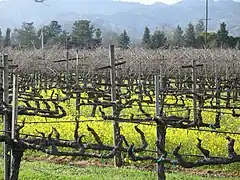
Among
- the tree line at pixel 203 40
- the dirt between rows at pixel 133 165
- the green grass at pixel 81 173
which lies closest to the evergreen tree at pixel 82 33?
the tree line at pixel 203 40

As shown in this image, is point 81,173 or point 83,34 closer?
point 81,173

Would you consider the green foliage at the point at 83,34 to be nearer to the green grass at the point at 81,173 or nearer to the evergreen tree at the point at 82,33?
the evergreen tree at the point at 82,33

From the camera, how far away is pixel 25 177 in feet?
35.9

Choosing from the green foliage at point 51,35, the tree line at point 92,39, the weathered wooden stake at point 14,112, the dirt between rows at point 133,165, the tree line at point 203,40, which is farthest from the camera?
the green foliage at point 51,35

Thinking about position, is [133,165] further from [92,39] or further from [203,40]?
[92,39]

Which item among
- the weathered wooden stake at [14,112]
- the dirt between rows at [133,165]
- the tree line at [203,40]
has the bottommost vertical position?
the dirt between rows at [133,165]

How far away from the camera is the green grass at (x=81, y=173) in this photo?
36.3 feet

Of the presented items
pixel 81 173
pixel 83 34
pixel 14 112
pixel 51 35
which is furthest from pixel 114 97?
pixel 51 35

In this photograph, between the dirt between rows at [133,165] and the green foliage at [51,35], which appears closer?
the dirt between rows at [133,165]

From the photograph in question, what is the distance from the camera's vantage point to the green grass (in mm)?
11078

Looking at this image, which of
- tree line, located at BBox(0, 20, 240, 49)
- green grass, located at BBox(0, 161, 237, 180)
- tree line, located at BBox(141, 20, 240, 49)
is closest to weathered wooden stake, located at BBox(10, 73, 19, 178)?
green grass, located at BBox(0, 161, 237, 180)

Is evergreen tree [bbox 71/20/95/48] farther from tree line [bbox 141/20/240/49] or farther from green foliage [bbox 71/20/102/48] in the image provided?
tree line [bbox 141/20/240/49]

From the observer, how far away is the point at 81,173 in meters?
11.7

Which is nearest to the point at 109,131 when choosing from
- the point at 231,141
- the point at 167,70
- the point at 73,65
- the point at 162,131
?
the point at 162,131
